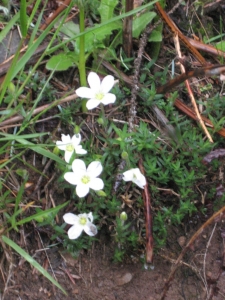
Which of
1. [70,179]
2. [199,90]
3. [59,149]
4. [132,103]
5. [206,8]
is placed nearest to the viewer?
[70,179]

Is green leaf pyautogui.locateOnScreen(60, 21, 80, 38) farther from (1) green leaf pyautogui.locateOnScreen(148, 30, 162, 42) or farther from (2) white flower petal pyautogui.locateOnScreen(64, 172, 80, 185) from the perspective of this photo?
(2) white flower petal pyautogui.locateOnScreen(64, 172, 80, 185)

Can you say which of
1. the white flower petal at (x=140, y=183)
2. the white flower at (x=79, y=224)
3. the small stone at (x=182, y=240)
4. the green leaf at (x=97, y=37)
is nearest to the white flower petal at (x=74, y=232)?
the white flower at (x=79, y=224)

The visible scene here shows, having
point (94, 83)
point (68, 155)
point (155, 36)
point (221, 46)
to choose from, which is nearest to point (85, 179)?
point (68, 155)

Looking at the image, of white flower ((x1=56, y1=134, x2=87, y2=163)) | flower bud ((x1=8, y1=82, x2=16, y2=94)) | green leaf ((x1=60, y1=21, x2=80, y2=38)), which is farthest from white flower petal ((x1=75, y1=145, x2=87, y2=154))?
green leaf ((x1=60, y1=21, x2=80, y2=38))

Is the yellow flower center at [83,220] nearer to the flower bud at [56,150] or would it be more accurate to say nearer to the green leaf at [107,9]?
the flower bud at [56,150]

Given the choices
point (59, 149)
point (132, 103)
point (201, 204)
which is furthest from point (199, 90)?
point (59, 149)

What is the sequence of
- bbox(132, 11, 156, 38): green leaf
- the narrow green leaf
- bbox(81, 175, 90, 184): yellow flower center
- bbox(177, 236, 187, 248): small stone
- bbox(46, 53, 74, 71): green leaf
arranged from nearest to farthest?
the narrow green leaf < bbox(81, 175, 90, 184): yellow flower center < bbox(177, 236, 187, 248): small stone < bbox(46, 53, 74, 71): green leaf < bbox(132, 11, 156, 38): green leaf

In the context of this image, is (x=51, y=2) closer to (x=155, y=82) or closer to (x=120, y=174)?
(x=155, y=82)

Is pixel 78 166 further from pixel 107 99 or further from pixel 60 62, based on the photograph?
pixel 60 62
